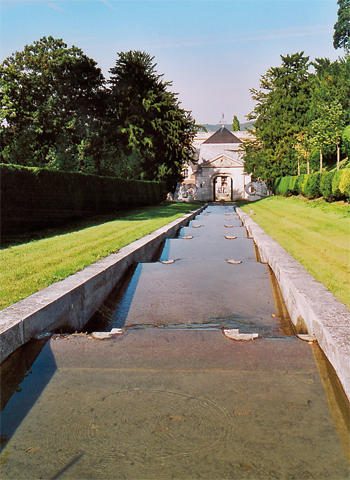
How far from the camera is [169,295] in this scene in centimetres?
550

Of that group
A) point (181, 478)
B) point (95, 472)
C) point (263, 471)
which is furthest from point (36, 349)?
point (263, 471)

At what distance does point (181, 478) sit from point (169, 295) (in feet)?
11.8

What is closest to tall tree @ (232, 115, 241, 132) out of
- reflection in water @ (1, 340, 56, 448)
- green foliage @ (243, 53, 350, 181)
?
green foliage @ (243, 53, 350, 181)

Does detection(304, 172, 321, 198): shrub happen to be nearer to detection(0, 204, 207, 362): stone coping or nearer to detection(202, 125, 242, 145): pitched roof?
detection(0, 204, 207, 362): stone coping

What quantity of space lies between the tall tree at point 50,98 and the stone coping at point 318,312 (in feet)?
87.4

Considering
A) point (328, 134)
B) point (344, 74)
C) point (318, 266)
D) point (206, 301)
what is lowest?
point (206, 301)

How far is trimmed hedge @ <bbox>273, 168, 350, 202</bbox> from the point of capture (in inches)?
640

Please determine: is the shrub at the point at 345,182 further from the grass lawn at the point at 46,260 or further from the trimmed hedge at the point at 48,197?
the trimmed hedge at the point at 48,197

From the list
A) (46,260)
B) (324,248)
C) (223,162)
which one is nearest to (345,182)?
(324,248)

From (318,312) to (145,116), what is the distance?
3298 cm

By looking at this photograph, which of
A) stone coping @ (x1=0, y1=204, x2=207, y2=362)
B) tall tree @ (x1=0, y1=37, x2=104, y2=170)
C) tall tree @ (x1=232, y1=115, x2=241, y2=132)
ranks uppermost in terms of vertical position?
tall tree @ (x1=232, y1=115, x2=241, y2=132)

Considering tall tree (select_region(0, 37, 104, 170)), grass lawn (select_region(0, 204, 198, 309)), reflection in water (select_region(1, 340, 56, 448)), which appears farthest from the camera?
tall tree (select_region(0, 37, 104, 170))

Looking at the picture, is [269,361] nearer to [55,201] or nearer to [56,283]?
[56,283]

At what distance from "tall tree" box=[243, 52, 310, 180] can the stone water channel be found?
3277cm
